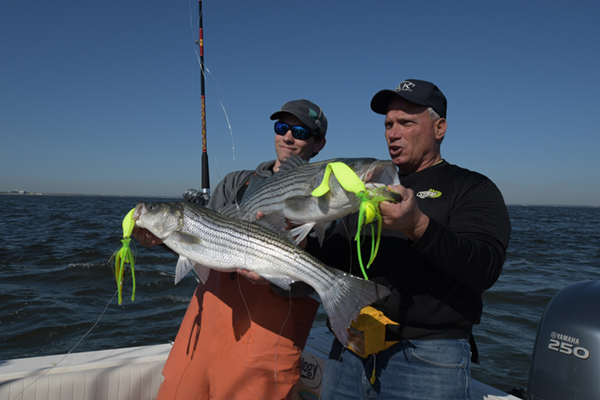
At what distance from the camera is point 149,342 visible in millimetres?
7570

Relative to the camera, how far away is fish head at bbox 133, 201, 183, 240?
3016mm

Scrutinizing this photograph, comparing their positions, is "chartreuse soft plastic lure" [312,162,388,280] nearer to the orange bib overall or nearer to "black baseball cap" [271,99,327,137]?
the orange bib overall

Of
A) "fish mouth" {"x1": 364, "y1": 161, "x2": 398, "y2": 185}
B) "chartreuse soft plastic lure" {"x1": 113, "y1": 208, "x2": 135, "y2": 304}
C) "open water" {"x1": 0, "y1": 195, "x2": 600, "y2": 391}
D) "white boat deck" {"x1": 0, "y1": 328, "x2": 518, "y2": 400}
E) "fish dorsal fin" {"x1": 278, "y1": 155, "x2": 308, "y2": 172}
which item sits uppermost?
"fish dorsal fin" {"x1": 278, "y1": 155, "x2": 308, "y2": 172}

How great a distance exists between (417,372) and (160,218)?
87.0 inches

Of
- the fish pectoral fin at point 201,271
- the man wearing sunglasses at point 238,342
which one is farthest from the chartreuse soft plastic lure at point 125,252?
the fish pectoral fin at point 201,271

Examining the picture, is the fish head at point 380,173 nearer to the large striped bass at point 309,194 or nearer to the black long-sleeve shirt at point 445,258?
the large striped bass at point 309,194

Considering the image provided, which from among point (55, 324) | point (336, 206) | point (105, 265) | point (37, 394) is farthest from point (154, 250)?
point (336, 206)

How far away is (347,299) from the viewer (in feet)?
8.07

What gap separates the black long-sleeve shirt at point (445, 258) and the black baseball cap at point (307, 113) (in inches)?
47.4

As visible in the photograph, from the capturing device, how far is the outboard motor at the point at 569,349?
125 inches

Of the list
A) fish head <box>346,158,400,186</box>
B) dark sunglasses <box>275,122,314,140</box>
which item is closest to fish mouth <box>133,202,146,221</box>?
dark sunglasses <box>275,122,314,140</box>

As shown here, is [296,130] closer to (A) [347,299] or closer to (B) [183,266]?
(B) [183,266]

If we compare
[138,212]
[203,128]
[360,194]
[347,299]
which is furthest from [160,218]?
[203,128]

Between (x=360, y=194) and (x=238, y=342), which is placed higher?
(x=360, y=194)
